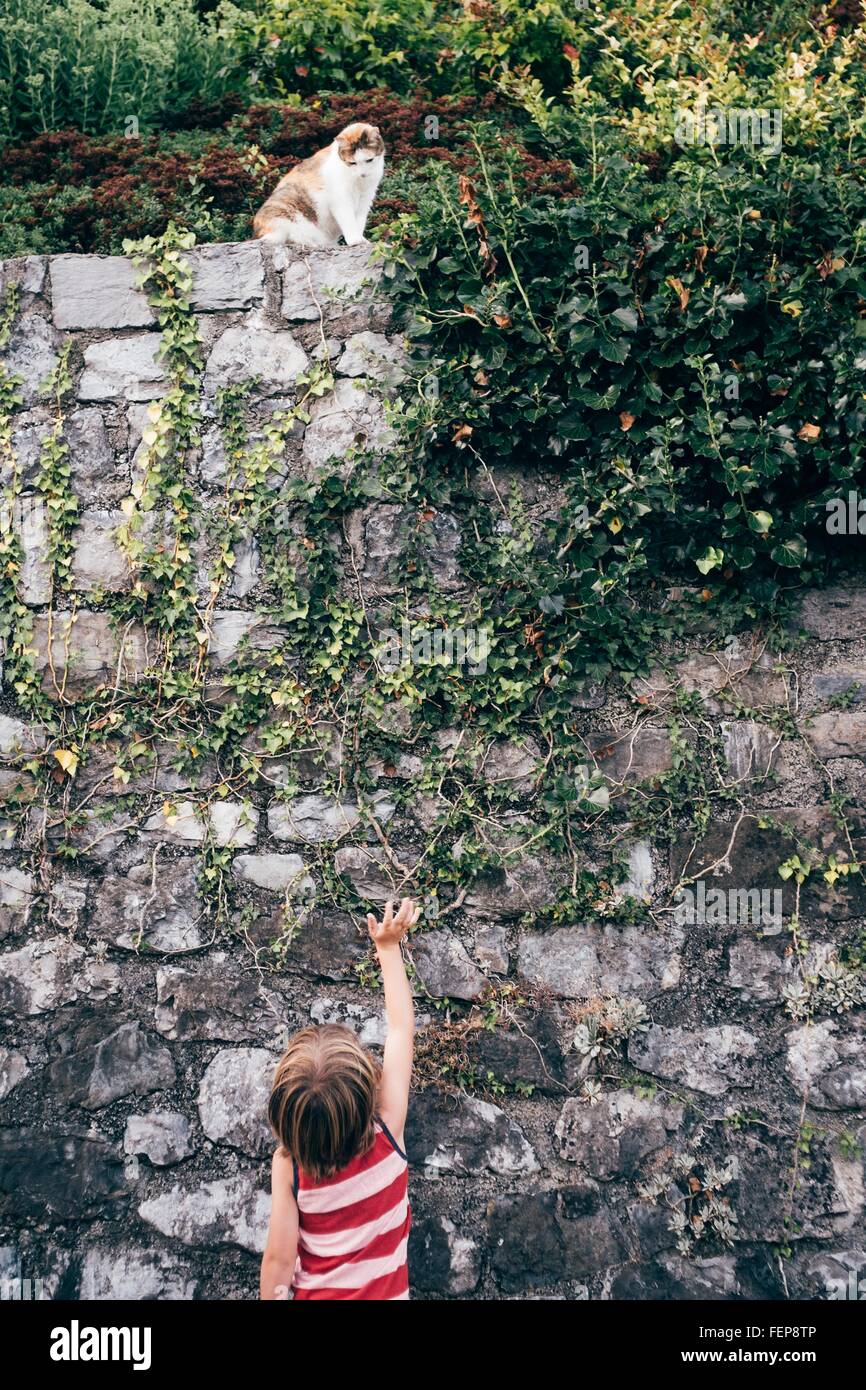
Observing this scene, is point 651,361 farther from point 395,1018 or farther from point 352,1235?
point 352,1235

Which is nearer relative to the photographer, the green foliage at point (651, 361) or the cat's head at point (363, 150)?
the green foliage at point (651, 361)

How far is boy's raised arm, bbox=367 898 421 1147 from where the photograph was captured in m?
2.53

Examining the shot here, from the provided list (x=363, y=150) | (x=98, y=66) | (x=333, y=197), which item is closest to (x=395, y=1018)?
(x=333, y=197)

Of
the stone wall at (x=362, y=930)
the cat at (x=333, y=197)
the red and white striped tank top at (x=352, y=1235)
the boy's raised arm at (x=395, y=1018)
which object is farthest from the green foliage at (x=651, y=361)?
the red and white striped tank top at (x=352, y=1235)

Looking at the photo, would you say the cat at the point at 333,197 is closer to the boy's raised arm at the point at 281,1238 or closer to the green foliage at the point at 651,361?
the green foliage at the point at 651,361

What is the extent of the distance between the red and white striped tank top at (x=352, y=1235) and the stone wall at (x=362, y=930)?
3.01 feet

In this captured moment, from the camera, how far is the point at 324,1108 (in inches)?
91.6

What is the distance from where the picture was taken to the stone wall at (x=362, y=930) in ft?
10.6

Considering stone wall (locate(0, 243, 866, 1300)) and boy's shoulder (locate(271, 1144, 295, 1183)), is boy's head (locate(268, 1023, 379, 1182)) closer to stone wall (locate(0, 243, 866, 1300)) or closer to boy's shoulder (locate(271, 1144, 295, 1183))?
boy's shoulder (locate(271, 1144, 295, 1183))

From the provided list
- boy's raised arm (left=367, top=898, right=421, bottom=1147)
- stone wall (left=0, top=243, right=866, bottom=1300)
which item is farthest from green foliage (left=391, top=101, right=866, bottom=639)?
boy's raised arm (left=367, top=898, right=421, bottom=1147)

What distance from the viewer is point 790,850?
340cm

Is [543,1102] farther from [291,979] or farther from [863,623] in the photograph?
[863,623]

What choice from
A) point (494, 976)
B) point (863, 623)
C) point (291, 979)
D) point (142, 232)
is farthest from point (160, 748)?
point (863, 623)
